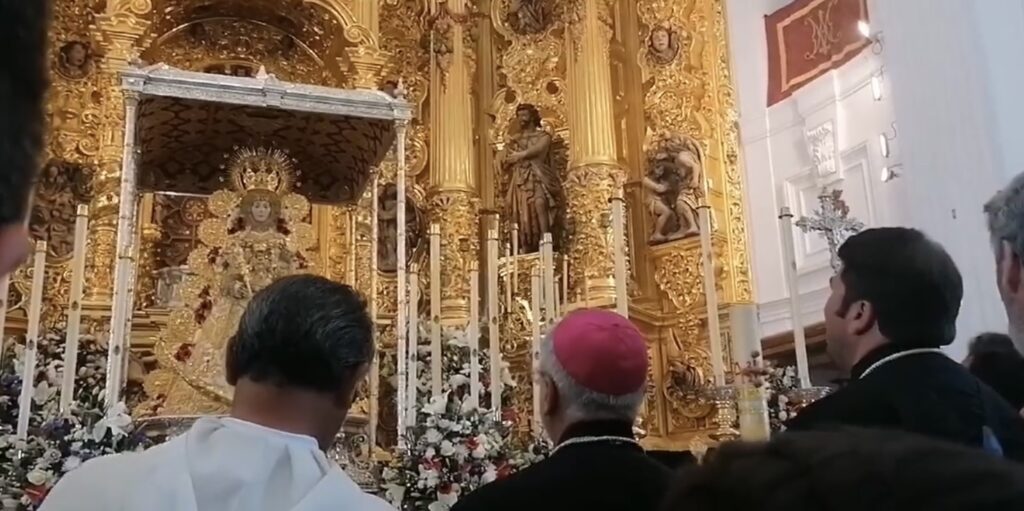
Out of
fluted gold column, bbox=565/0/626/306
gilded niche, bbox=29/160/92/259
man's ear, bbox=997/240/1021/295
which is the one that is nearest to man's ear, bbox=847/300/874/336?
man's ear, bbox=997/240/1021/295

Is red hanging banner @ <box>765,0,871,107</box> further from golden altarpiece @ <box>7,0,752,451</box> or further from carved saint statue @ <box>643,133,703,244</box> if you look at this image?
carved saint statue @ <box>643,133,703,244</box>

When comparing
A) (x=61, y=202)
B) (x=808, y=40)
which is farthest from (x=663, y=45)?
(x=61, y=202)

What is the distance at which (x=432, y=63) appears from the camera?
7.60m

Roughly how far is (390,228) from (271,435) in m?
5.70

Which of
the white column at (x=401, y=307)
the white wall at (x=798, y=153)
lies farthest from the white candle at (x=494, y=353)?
the white wall at (x=798, y=153)

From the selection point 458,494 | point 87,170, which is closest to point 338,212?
point 87,170

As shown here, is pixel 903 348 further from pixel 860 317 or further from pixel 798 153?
pixel 798 153

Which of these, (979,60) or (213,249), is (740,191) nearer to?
(979,60)

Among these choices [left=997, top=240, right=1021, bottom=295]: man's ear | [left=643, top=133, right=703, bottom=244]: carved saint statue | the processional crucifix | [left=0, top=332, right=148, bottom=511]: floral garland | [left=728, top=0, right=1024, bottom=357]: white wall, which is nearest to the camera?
[left=997, top=240, right=1021, bottom=295]: man's ear

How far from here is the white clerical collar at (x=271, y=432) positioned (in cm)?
137

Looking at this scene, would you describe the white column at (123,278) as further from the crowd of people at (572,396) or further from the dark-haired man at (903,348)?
the dark-haired man at (903,348)

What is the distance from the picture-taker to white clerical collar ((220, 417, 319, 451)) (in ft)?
4.50

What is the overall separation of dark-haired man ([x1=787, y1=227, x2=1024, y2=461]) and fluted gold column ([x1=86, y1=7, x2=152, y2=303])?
18.1ft

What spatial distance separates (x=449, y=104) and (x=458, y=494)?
471cm
